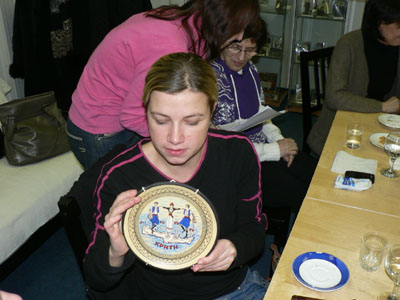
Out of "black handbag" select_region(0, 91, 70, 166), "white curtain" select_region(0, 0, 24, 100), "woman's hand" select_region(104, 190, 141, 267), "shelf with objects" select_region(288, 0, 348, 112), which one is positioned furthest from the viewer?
"shelf with objects" select_region(288, 0, 348, 112)

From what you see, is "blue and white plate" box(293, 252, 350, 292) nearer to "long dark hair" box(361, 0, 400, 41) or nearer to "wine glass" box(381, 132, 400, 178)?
"wine glass" box(381, 132, 400, 178)

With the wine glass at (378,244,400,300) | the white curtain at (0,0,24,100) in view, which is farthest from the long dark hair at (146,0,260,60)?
the white curtain at (0,0,24,100)

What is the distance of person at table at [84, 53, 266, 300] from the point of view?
1.17 m

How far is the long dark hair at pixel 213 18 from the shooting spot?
5.09 ft

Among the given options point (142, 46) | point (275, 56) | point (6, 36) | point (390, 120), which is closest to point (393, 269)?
point (142, 46)

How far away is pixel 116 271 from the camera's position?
3.80 feet

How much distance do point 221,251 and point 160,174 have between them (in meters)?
0.31

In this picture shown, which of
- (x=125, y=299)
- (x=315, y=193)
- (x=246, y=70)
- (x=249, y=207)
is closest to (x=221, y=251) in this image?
(x=249, y=207)

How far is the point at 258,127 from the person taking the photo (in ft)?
7.74

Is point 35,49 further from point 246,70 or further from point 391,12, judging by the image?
point 391,12

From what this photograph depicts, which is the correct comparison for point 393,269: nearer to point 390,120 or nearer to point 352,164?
point 352,164

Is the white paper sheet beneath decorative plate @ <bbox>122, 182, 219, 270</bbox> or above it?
beneath

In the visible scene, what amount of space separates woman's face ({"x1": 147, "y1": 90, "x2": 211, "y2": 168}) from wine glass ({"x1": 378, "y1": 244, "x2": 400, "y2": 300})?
0.67m

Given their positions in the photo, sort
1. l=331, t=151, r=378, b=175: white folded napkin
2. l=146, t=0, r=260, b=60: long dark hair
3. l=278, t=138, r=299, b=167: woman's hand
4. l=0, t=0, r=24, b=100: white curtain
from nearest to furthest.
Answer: l=146, t=0, r=260, b=60: long dark hair
l=331, t=151, r=378, b=175: white folded napkin
l=278, t=138, r=299, b=167: woman's hand
l=0, t=0, r=24, b=100: white curtain
